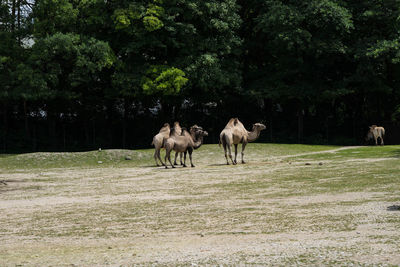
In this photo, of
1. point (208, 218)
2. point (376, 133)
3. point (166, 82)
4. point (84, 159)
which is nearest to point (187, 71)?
point (166, 82)

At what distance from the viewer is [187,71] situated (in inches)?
1419

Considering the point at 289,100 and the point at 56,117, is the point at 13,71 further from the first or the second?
the point at 289,100

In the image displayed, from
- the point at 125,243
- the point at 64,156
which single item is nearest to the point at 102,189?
the point at 125,243

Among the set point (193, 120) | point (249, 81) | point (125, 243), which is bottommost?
point (125, 243)

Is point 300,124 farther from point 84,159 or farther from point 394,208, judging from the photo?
point 394,208

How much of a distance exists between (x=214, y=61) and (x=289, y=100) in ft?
26.6

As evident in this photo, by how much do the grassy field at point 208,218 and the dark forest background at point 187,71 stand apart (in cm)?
1672

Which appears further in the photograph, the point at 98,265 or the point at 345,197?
the point at 345,197

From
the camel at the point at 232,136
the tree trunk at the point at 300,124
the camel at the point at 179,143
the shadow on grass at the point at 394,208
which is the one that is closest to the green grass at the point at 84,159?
the camel at the point at 232,136

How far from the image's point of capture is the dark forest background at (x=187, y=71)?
3509 cm

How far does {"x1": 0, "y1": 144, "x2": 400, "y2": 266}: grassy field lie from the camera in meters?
6.76

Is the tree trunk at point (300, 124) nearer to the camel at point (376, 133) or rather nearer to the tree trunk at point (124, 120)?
the camel at point (376, 133)

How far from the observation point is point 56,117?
128 feet

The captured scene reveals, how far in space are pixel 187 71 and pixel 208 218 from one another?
26.8 m
